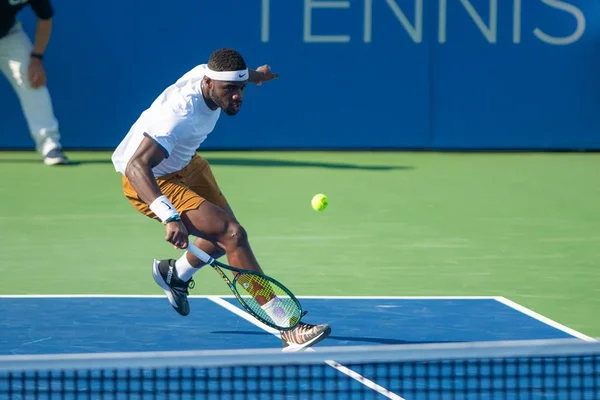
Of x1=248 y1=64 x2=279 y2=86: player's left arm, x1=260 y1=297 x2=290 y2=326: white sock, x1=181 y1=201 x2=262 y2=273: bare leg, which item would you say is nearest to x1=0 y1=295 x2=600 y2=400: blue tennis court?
x1=260 y1=297 x2=290 y2=326: white sock

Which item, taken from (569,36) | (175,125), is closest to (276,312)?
(175,125)

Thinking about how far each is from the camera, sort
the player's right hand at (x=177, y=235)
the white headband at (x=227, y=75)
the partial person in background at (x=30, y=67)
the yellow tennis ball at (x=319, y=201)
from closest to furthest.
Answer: the player's right hand at (x=177, y=235) < the white headband at (x=227, y=75) < the yellow tennis ball at (x=319, y=201) < the partial person in background at (x=30, y=67)

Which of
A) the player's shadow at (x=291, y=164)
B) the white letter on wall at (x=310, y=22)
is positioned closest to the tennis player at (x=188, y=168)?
the player's shadow at (x=291, y=164)

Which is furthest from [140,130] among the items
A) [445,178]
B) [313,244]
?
[445,178]

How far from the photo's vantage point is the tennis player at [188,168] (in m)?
6.72

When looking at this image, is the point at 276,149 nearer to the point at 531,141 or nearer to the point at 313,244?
the point at 531,141

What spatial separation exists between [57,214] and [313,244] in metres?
2.46

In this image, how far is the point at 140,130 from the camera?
7031 millimetres

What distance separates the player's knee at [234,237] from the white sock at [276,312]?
0.32 metres

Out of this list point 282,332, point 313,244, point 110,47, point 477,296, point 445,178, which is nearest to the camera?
point 282,332

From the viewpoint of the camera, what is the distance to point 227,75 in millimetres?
6957

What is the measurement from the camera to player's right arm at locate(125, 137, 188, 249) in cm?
657

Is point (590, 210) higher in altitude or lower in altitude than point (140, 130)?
lower

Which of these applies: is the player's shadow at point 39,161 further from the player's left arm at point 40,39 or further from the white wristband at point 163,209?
the white wristband at point 163,209
